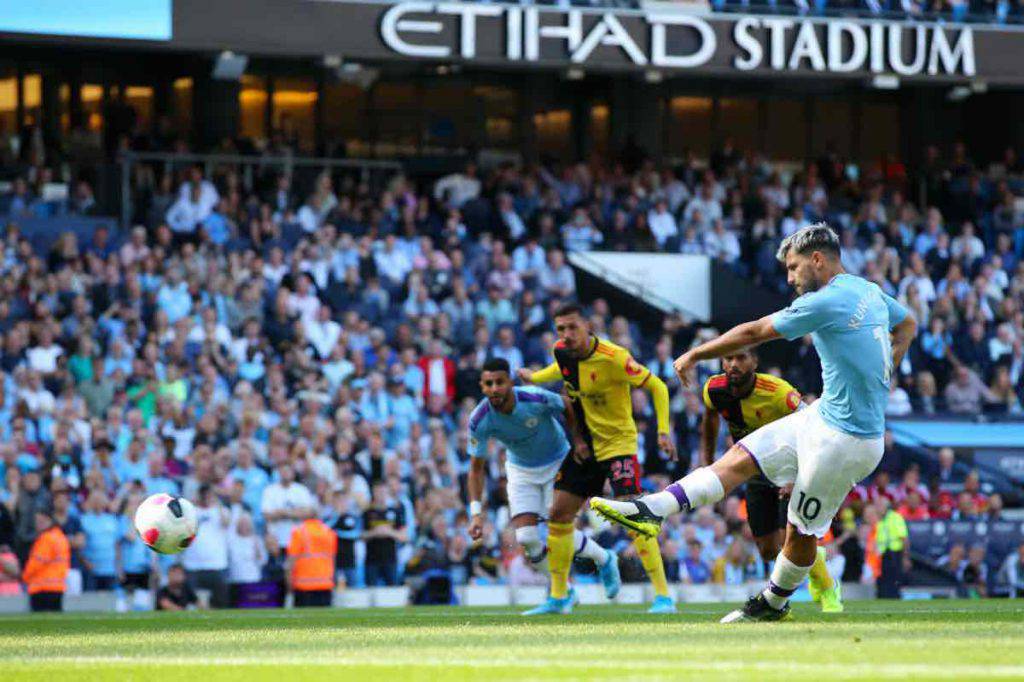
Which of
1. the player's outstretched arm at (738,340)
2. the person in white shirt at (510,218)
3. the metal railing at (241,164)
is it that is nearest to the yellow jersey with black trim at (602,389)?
the player's outstretched arm at (738,340)

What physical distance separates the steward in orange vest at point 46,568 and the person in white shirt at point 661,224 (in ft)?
A: 41.1

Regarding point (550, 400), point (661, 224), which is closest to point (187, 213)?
point (661, 224)

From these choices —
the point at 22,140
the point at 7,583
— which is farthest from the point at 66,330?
the point at 22,140

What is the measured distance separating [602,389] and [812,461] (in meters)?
3.90

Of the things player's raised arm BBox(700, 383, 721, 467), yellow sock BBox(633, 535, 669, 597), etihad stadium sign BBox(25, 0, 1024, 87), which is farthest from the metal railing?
player's raised arm BBox(700, 383, 721, 467)

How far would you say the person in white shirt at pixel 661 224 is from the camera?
29250 millimetres

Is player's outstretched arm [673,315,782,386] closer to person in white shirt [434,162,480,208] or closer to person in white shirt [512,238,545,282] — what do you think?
person in white shirt [512,238,545,282]

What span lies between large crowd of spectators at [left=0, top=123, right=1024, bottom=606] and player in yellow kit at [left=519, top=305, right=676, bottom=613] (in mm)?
6209

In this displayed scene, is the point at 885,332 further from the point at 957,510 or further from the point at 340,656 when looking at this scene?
the point at 957,510

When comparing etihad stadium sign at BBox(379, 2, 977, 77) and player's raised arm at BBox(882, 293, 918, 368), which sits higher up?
etihad stadium sign at BBox(379, 2, 977, 77)

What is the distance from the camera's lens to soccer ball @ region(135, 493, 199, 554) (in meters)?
13.5

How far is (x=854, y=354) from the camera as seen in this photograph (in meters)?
10.6

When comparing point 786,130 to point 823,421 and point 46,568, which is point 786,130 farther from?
point 823,421

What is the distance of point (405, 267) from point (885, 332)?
15.4 m
